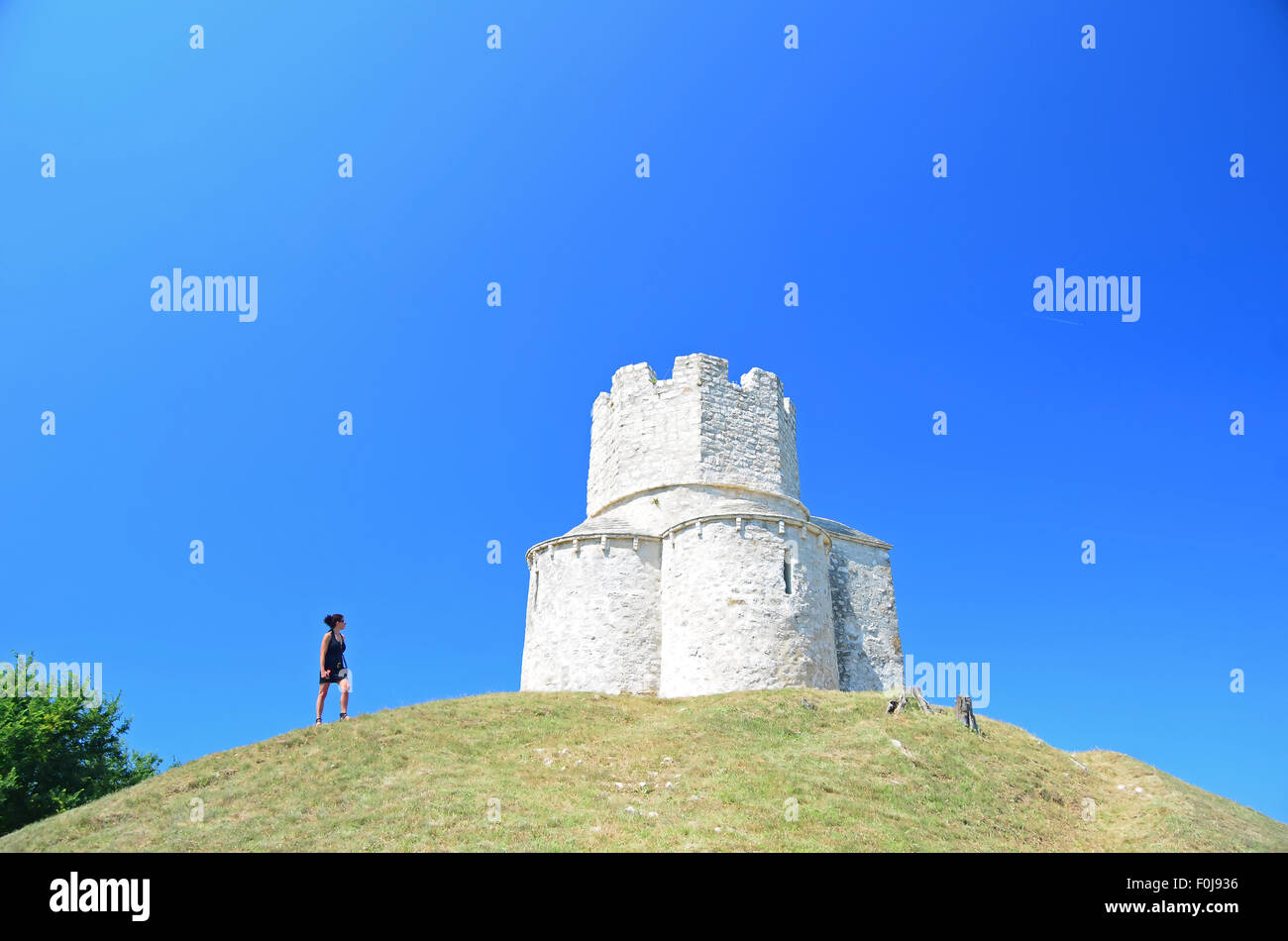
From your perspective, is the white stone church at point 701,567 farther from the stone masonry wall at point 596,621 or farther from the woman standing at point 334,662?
the woman standing at point 334,662

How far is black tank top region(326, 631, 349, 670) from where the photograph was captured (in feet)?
64.1

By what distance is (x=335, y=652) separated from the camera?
19781mm

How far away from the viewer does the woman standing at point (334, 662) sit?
19.4m

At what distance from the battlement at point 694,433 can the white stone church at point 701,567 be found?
0.20 ft

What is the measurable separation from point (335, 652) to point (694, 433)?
18.6 m

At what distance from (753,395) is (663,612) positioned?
11.7 metres

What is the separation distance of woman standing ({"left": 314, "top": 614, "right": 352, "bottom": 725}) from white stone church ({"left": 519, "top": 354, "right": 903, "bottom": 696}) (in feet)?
36.1

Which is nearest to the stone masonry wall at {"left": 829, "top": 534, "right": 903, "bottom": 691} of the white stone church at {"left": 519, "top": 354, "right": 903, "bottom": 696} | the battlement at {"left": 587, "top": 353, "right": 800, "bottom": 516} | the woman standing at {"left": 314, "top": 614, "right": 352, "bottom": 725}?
the white stone church at {"left": 519, "top": 354, "right": 903, "bottom": 696}

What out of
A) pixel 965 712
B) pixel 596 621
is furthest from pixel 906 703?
pixel 596 621

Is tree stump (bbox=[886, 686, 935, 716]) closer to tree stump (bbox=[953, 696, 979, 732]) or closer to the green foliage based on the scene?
tree stump (bbox=[953, 696, 979, 732])

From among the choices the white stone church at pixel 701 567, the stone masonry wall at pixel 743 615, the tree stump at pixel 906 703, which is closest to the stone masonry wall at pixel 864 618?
the white stone church at pixel 701 567
